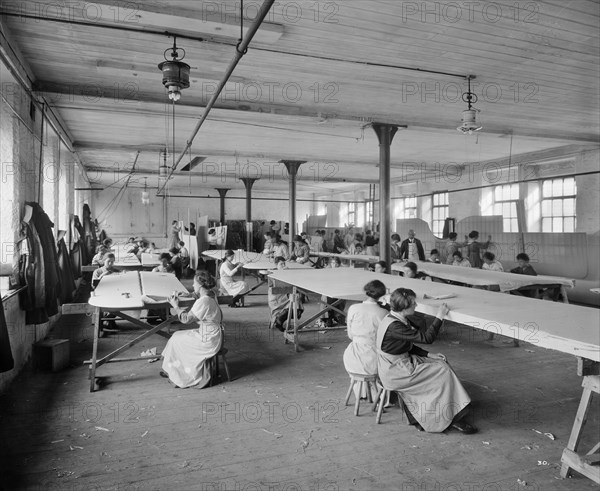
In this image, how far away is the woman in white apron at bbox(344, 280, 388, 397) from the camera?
12.3 feet

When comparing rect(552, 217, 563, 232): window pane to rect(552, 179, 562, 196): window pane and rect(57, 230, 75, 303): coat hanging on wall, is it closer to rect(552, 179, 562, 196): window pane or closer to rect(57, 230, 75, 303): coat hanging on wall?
rect(552, 179, 562, 196): window pane

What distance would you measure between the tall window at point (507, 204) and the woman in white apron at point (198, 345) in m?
10.3

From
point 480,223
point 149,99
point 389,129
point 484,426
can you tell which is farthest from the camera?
point 480,223

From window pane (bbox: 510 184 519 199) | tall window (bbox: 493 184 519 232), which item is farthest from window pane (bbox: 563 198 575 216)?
window pane (bbox: 510 184 519 199)

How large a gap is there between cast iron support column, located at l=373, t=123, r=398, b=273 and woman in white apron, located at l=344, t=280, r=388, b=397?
4113 mm

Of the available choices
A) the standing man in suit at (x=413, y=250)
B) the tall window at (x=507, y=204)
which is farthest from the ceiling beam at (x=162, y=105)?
the tall window at (x=507, y=204)

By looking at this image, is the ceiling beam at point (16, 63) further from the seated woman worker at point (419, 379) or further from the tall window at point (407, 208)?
the tall window at point (407, 208)

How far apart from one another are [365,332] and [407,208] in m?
13.9

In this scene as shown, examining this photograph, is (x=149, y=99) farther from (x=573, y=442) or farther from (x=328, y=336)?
(x=573, y=442)

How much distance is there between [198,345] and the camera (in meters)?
4.46

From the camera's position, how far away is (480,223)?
12.0m

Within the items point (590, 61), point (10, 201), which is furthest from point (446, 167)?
point (10, 201)

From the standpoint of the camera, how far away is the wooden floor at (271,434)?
283 centimetres

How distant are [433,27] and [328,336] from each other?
411 cm
